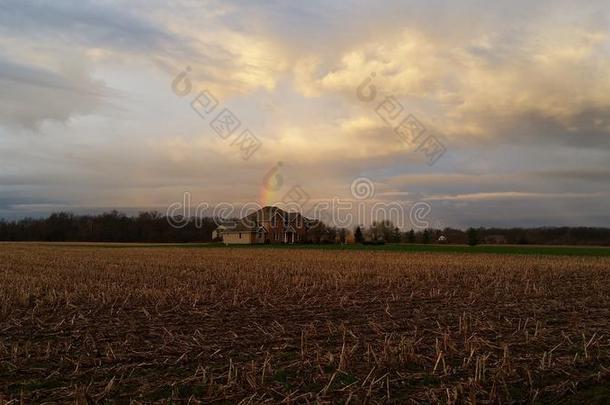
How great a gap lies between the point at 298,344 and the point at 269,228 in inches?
3772

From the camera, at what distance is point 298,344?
9.93 m

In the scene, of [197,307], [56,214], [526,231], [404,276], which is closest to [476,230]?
[526,231]

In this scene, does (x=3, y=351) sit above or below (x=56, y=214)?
below

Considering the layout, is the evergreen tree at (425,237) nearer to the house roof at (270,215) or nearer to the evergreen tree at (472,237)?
the evergreen tree at (472,237)

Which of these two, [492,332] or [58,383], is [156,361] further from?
[492,332]

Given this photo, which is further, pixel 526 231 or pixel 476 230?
pixel 526 231

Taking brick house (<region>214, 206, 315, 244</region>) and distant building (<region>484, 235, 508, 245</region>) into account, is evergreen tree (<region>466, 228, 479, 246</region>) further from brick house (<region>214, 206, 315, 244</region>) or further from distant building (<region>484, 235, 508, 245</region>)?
brick house (<region>214, 206, 315, 244</region>)

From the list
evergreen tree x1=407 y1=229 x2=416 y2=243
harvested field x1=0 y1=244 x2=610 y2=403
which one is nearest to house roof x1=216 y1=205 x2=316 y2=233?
evergreen tree x1=407 y1=229 x2=416 y2=243

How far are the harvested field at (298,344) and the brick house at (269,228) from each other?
272ft

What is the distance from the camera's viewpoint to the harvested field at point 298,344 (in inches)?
278

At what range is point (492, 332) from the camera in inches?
448

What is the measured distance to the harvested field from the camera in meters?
7.07

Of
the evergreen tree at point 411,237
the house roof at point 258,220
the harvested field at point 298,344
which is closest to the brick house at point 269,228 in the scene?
the house roof at point 258,220

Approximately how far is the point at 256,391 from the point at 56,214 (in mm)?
156341
